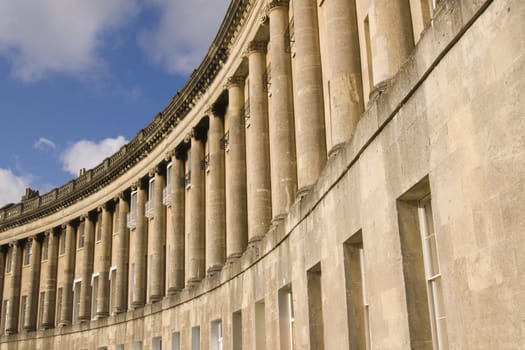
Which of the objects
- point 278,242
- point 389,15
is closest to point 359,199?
point 389,15

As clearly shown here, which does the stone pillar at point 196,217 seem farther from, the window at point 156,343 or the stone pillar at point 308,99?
the stone pillar at point 308,99

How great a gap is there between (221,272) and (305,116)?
943cm

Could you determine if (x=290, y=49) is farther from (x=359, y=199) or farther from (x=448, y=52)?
(x=448, y=52)

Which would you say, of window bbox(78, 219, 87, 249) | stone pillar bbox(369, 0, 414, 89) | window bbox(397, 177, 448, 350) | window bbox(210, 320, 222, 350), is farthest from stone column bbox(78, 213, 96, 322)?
window bbox(397, 177, 448, 350)

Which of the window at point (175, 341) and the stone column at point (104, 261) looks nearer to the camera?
the window at point (175, 341)

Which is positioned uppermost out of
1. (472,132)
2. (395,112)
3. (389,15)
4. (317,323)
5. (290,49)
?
(290,49)

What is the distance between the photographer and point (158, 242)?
3700 centimetres

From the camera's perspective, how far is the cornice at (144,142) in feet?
91.4

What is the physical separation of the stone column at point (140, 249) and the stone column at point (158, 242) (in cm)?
152

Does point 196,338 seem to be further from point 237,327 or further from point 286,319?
point 286,319

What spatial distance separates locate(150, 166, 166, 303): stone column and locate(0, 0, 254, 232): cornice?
7.80 feet

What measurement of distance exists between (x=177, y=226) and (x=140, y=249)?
5.89 meters

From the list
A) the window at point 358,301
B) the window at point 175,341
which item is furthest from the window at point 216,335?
the window at point 358,301

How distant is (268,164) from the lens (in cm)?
2398
